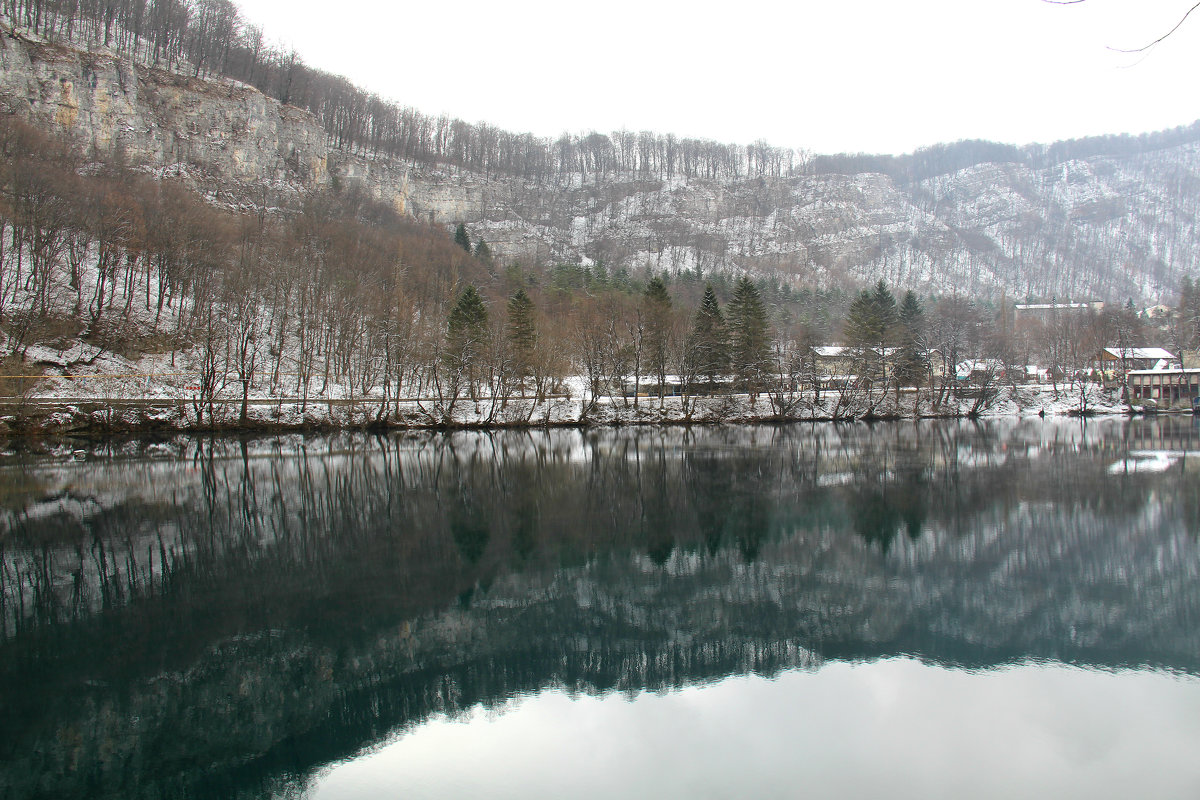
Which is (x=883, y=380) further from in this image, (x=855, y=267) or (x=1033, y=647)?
(x=855, y=267)

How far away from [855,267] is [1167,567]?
474ft

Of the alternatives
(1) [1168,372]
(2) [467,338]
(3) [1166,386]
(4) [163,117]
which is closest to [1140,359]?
(3) [1166,386]

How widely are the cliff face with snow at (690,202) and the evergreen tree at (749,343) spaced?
2124 inches

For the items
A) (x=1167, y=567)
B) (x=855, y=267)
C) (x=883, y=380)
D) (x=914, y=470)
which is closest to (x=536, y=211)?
(x=855, y=267)

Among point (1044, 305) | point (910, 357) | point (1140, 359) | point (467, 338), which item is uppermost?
point (1044, 305)

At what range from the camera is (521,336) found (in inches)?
2096

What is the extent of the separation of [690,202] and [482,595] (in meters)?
150

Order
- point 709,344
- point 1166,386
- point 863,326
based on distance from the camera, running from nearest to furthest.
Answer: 1. point 709,344
2. point 863,326
3. point 1166,386

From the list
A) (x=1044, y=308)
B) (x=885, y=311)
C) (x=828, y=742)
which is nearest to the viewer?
(x=828, y=742)

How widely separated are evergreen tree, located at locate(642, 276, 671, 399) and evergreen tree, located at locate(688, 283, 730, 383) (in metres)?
2.38

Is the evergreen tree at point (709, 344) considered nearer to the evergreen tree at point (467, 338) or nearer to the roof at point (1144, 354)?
the evergreen tree at point (467, 338)

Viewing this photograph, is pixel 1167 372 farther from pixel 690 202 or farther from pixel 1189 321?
pixel 690 202

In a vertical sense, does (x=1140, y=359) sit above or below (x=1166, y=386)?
above

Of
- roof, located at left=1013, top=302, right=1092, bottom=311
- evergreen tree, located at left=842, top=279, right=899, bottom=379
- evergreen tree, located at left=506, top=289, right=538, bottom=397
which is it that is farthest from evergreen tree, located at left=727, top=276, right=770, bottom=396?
roof, located at left=1013, top=302, right=1092, bottom=311
